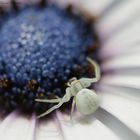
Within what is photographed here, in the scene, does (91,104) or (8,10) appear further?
(8,10)

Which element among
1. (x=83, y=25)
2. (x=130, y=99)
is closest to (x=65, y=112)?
(x=130, y=99)

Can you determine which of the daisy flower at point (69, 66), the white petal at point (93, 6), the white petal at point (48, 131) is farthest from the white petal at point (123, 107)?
the white petal at point (93, 6)

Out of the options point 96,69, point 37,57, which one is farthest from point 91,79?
point 37,57

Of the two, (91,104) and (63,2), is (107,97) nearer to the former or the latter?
(91,104)

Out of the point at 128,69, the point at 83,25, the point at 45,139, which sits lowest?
the point at 45,139

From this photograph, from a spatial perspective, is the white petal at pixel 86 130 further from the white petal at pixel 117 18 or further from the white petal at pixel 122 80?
the white petal at pixel 117 18

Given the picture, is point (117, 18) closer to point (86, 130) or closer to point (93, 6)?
point (93, 6)
